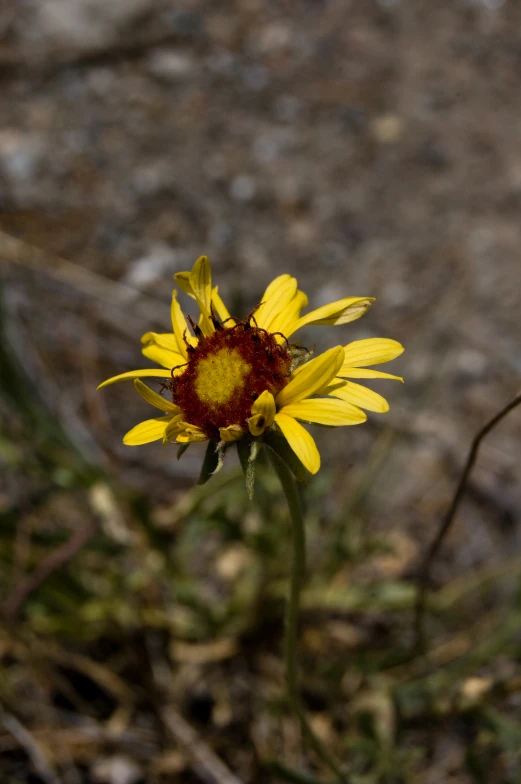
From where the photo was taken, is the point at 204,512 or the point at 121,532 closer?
the point at 204,512

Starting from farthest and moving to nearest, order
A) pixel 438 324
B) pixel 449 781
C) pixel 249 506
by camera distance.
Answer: pixel 438 324, pixel 249 506, pixel 449 781

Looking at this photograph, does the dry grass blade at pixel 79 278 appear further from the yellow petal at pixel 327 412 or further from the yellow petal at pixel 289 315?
the yellow petal at pixel 327 412

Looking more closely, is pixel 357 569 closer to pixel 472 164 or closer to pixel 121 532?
pixel 121 532

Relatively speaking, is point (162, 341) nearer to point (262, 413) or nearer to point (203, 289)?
point (203, 289)

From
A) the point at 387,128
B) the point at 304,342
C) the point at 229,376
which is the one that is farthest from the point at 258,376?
the point at 387,128

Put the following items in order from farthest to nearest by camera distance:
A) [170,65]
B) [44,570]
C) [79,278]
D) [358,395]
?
[170,65] < [79,278] < [44,570] < [358,395]

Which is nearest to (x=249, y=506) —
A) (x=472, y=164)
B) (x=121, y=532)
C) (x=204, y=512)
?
(x=204, y=512)

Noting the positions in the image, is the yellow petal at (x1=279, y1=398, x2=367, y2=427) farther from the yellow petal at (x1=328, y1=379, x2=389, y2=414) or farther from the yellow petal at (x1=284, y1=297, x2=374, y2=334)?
the yellow petal at (x1=284, y1=297, x2=374, y2=334)

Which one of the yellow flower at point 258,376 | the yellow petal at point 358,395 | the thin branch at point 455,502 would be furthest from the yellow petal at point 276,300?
the thin branch at point 455,502
